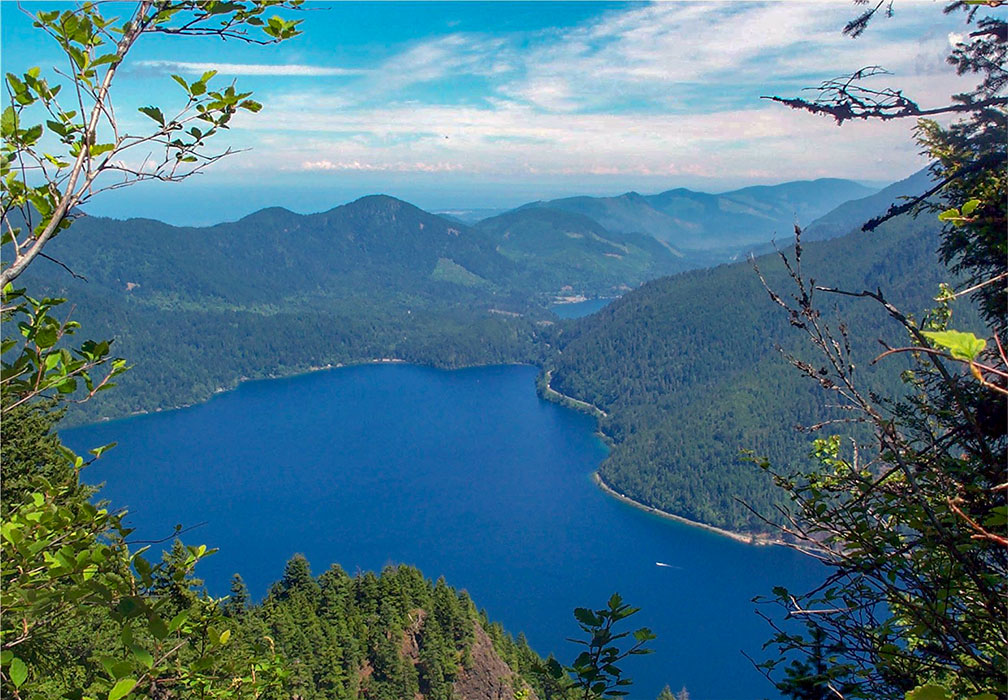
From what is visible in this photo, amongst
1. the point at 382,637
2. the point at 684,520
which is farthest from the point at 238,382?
the point at 382,637

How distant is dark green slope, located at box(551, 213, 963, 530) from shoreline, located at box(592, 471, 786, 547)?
2.75 ft

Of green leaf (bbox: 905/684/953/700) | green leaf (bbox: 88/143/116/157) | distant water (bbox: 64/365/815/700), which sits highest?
green leaf (bbox: 88/143/116/157)

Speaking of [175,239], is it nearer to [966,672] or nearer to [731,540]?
[731,540]

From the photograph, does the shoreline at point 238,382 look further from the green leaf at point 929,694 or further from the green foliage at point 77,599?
the green leaf at point 929,694

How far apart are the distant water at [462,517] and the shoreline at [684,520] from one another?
1208 mm

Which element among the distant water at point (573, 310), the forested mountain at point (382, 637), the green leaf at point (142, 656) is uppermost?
the green leaf at point (142, 656)

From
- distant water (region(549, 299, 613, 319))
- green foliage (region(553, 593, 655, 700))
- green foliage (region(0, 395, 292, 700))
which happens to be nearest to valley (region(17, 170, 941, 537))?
distant water (region(549, 299, 613, 319))

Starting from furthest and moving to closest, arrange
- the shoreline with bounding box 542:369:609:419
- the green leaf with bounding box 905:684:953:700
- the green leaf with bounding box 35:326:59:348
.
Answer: the shoreline with bounding box 542:369:609:419 < the green leaf with bounding box 35:326:59:348 < the green leaf with bounding box 905:684:953:700

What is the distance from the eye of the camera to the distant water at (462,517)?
153 feet

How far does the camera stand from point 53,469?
1009 cm

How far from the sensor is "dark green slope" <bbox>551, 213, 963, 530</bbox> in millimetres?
78625

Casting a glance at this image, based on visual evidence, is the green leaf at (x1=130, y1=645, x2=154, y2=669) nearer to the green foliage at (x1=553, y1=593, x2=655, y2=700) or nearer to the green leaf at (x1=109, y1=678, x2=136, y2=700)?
the green leaf at (x1=109, y1=678, x2=136, y2=700)

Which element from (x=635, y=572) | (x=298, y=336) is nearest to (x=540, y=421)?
(x=635, y=572)

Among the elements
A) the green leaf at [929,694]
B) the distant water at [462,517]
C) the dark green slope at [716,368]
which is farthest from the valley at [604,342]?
the green leaf at [929,694]
